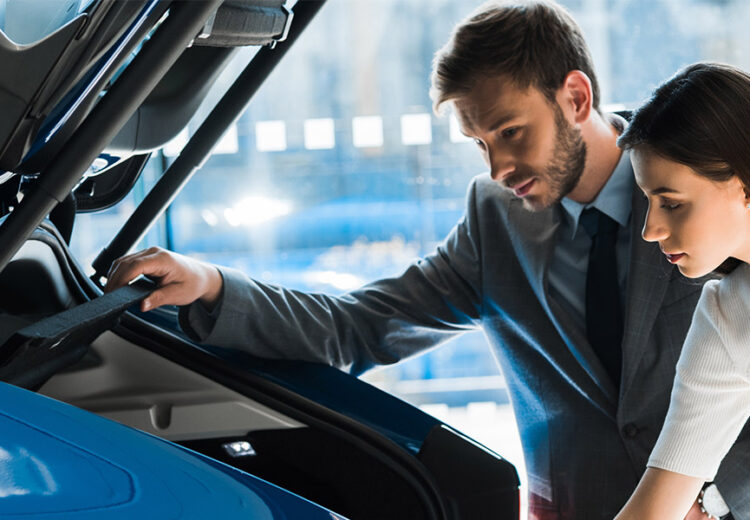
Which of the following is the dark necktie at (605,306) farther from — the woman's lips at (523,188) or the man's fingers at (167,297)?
the man's fingers at (167,297)

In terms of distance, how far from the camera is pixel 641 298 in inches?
53.5

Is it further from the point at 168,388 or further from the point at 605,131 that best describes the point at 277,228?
the point at 168,388

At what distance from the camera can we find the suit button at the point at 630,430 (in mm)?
1351

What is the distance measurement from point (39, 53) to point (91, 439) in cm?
32

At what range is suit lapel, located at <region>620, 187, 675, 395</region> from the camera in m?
1.35

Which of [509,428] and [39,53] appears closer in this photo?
[39,53]

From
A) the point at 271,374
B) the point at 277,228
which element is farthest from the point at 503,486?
the point at 277,228

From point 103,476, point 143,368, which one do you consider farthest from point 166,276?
point 103,476

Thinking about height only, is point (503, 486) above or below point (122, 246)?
below

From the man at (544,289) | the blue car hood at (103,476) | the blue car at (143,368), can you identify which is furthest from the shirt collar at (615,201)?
the blue car hood at (103,476)

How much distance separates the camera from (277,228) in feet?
13.0

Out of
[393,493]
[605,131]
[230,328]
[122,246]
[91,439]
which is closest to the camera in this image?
[91,439]

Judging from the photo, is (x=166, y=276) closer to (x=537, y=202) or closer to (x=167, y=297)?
(x=167, y=297)

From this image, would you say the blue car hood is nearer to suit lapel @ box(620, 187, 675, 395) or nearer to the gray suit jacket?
the gray suit jacket
